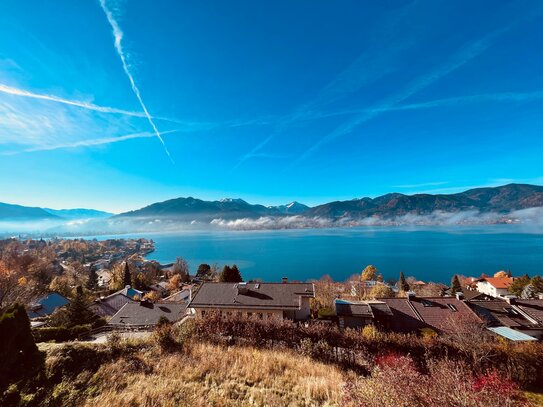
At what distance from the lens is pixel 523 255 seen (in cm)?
9025

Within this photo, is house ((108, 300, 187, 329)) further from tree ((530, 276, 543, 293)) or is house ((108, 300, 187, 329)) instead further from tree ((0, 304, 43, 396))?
tree ((530, 276, 543, 293))

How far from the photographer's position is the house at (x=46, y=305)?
27.1 meters

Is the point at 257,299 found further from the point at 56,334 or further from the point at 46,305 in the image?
the point at 46,305

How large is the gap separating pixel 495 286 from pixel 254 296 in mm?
46989

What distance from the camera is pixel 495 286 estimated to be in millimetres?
43094

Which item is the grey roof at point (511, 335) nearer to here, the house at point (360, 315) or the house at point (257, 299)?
the house at point (360, 315)

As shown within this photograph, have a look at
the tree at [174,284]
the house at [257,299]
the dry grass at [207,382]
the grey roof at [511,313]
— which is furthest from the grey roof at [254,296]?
the tree at [174,284]

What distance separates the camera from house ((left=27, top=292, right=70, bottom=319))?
88.8 feet

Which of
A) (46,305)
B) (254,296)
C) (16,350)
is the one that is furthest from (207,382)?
(46,305)

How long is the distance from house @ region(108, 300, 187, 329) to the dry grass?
13913mm

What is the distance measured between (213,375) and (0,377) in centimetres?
432

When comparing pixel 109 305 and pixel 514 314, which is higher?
pixel 514 314

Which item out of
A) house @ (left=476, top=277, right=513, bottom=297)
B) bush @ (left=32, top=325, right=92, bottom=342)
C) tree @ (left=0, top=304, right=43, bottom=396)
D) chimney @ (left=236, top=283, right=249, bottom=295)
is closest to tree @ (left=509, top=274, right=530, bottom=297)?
house @ (left=476, top=277, right=513, bottom=297)

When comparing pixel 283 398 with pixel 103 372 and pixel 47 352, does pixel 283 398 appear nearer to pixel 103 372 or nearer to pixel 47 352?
pixel 103 372
